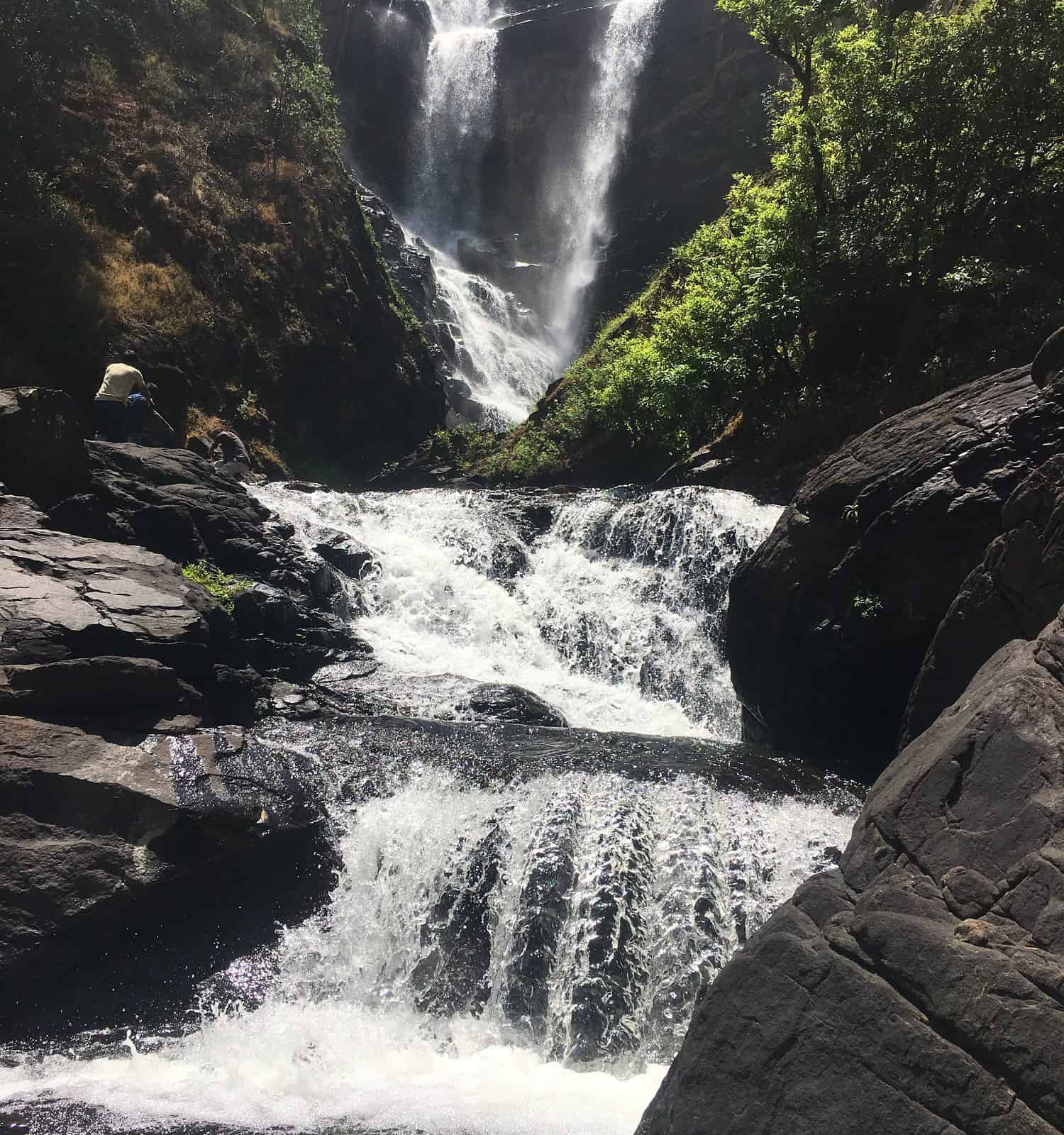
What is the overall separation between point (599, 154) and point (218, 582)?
38444 mm

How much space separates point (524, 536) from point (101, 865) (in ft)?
37.2

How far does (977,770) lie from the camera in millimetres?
4586

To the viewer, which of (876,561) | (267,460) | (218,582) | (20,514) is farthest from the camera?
(267,460)

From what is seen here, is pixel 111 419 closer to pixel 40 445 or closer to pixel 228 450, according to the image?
pixel 228 450

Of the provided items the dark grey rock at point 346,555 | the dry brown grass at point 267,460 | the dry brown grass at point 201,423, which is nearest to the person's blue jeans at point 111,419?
the dry brown grass at point 201,423

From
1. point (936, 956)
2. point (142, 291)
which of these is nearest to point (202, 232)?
point (142, 291)

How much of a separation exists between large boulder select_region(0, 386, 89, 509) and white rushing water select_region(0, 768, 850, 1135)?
22.2ft

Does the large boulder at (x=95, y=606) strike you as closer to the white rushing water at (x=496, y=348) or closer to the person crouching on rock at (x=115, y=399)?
the person crouching on rock at (x=115, y=399)

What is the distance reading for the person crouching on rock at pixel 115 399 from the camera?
1578 centimetres

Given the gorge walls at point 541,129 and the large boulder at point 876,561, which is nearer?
the large boulder at point 876,561

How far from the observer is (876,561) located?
952 cm

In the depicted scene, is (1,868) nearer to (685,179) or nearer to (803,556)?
(803,556)

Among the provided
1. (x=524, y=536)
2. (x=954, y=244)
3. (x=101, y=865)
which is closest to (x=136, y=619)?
(x=101, y=865)

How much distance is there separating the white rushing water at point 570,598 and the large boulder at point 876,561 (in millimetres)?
2251
